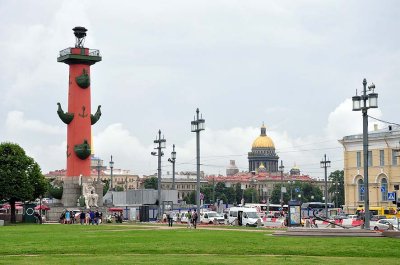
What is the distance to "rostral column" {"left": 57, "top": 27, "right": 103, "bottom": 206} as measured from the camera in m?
89.4

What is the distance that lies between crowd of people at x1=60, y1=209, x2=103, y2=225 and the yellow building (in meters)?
43.0

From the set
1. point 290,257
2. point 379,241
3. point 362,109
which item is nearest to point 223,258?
point 290,257

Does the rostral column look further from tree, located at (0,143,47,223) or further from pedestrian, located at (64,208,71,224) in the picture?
pedestrian, located at (64,208,71,224)

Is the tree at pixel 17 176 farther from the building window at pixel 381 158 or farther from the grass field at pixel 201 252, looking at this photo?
the building window at pixel 381 158

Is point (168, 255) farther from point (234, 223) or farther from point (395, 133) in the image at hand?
point (395, 133)

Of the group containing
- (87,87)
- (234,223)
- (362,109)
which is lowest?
(234,223)

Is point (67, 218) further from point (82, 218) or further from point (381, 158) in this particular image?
point (381, 158)

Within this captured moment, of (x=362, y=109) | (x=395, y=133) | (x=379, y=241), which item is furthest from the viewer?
(x=395, y=133)

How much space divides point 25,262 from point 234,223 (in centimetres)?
5093

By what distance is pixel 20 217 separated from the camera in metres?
86.6

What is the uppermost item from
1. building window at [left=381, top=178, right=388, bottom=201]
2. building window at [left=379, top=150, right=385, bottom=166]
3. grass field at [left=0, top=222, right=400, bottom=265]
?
building window at [left=379, top=150, right=385, bottom=166]

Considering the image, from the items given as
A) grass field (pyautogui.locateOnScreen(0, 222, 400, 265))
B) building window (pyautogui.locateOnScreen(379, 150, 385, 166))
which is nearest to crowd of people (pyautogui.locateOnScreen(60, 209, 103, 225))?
grass field (pyautogui.locateOnScreen(0, 222, 400, 265))

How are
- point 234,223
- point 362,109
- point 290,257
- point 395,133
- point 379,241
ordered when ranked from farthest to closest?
point 395,133, point 234,223, point 362,109, point 379,241, point 290,257

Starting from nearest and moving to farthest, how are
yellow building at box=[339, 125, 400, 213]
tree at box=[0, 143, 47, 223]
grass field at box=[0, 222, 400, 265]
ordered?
1. grass field at box=[0, 222, 400, 265]
2. tree at box=[0, 143, 47, 223]
3. yellow building at box=[339, 125, 400, 213]
